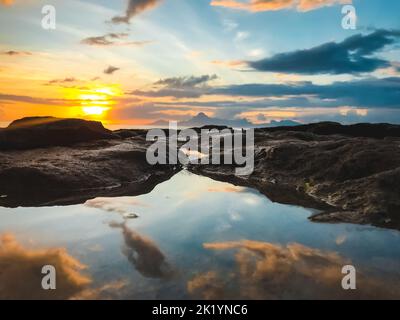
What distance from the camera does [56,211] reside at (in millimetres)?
15859

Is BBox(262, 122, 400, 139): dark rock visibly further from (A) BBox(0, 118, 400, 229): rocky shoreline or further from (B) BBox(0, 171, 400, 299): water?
(B) BBox(0, 171, 400, 299): water

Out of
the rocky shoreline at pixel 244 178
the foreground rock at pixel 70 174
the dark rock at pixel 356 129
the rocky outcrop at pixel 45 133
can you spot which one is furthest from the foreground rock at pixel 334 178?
the dark rock at pixel 356 129

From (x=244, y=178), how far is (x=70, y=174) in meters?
11.6

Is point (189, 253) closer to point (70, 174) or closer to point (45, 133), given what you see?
point (70, 174)

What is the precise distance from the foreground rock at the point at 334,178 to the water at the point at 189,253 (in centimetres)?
176

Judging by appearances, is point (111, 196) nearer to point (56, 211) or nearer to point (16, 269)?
point (56, 211)

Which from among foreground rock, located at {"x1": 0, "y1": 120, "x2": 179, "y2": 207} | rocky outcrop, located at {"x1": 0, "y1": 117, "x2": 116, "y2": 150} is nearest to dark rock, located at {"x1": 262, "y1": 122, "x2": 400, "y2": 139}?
rocky outcrop, located at {"x1": 0, "y1": 117, "x2": 116, "y2": 150}

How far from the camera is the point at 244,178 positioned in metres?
26.3

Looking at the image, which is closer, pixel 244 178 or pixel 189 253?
pixel 189 253

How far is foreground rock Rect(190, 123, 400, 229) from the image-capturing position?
15.6 metres

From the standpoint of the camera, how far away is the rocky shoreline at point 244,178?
1688cm

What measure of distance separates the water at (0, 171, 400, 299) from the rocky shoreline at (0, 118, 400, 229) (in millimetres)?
2191

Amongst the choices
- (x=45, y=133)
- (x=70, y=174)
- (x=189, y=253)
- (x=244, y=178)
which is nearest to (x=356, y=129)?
(x=244, y=178)
